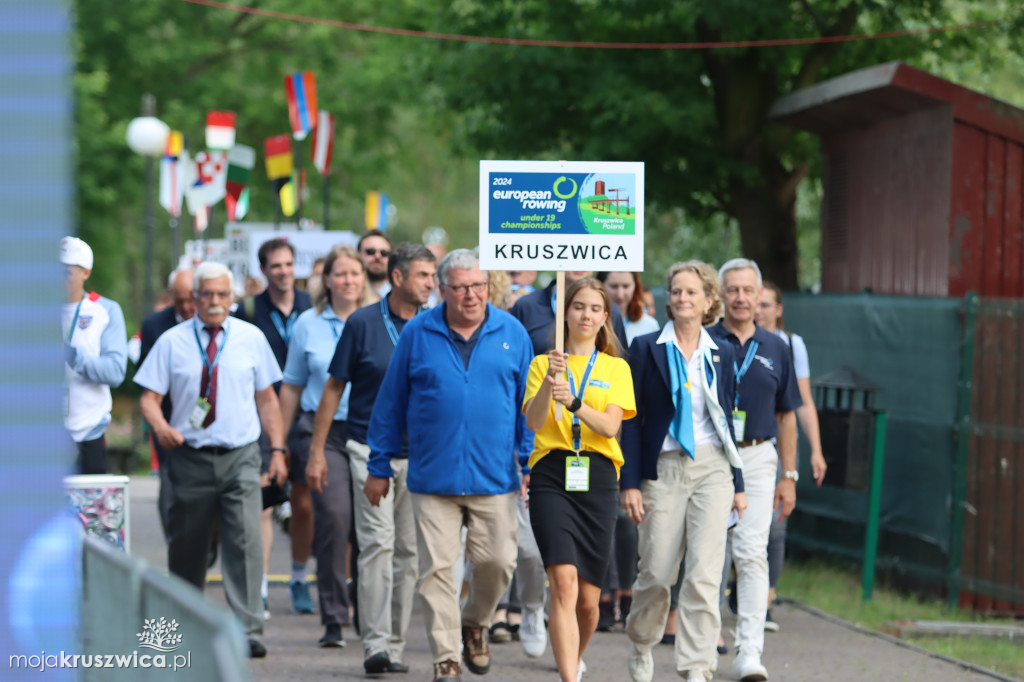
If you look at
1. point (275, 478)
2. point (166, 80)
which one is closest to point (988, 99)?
point (275, 478)

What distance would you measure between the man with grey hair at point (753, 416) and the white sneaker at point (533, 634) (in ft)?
3.74

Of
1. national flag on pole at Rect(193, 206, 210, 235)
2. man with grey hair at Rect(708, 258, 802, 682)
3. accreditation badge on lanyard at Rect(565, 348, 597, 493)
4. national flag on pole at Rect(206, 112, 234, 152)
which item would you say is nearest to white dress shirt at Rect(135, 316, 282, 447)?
accreditation badge on lanyard at Rect(565, 348, 597, 493)

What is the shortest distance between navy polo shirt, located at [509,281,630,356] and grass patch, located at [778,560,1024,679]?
9.27 feet

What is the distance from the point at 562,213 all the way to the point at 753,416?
1.75 m

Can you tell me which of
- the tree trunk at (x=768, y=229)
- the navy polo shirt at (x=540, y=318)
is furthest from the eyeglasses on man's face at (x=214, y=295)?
the tree trunk at (x=768, y=229)

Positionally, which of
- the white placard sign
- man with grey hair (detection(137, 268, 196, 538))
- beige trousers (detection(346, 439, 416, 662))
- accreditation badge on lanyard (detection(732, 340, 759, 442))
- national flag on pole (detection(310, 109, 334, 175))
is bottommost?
beige trousers (detection(346, 439, 416, 662))

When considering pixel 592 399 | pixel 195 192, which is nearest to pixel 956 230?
pixel 592 399

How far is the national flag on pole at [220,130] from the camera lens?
19219 mm

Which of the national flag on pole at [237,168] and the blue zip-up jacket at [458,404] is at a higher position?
the national flag on pole at [237,168]

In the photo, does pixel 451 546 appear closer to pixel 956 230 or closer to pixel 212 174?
pixel 956 230

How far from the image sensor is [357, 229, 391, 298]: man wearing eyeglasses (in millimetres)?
10133

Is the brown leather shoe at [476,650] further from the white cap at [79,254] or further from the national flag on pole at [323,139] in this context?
the national flag on pole at [323,139]

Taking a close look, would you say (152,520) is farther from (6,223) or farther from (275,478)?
(6,223)

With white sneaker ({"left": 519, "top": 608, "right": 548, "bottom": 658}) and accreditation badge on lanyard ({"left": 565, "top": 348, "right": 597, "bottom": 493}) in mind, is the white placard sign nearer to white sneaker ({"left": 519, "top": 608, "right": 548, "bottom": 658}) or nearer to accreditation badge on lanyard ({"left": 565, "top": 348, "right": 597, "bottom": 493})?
accreditation badge on lanyard ({"left": 565, "top": 348, "right": 597, "bottom": 493})
